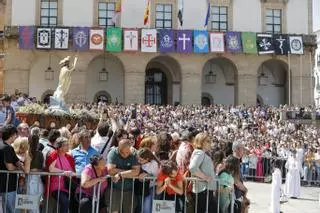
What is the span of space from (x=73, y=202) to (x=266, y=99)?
34331mm

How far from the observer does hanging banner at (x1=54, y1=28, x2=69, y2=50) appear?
35.4 m

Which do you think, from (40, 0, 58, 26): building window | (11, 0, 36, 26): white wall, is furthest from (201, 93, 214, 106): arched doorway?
(11, 0, 36, 26): white wall

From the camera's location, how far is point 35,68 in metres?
37.5

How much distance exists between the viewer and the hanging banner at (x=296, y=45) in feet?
125

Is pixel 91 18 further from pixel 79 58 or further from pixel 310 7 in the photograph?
pixel 310 7

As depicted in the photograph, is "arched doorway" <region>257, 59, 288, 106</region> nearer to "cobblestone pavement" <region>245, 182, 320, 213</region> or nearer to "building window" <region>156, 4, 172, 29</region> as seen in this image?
"building window" <region>156, 4, 172, 29</region>

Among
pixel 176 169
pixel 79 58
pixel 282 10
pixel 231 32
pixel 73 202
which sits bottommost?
pixel 73 202

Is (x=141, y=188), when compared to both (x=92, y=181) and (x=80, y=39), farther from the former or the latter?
(x=80, y=39)

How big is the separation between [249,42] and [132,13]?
30.1 feet

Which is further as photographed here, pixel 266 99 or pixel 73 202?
pixel 266 99

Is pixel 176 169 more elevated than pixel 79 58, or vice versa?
pixel 79 58

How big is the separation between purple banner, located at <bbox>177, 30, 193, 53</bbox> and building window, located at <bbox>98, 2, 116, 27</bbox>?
555 cm

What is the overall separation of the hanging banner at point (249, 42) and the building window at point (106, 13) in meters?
10.1

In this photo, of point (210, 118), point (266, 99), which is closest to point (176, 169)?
point (210, 118)
